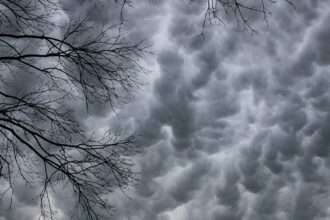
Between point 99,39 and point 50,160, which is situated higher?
point 99,39

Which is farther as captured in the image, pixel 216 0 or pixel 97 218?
pixel 97 218

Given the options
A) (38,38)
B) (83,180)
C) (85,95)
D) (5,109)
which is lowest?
(83,180)

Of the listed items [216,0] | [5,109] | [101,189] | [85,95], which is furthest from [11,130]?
[216,0]

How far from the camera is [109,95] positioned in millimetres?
6227

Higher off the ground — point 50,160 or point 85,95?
point 85,95

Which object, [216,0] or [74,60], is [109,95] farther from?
[216,0]

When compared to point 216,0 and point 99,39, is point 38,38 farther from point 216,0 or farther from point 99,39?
point 216,0

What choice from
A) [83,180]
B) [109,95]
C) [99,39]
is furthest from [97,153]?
[99,39]

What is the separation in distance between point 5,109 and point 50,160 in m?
1.06

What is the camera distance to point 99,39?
593cm

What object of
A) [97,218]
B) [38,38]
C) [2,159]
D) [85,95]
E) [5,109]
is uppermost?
[38,38]

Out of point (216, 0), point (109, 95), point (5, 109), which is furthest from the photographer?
point (109, 95)

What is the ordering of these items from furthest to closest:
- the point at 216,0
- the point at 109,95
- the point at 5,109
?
1. the point at 109,95
2. the point at 5,109
3. the point at 216,0

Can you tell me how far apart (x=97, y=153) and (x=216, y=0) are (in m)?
3.00
